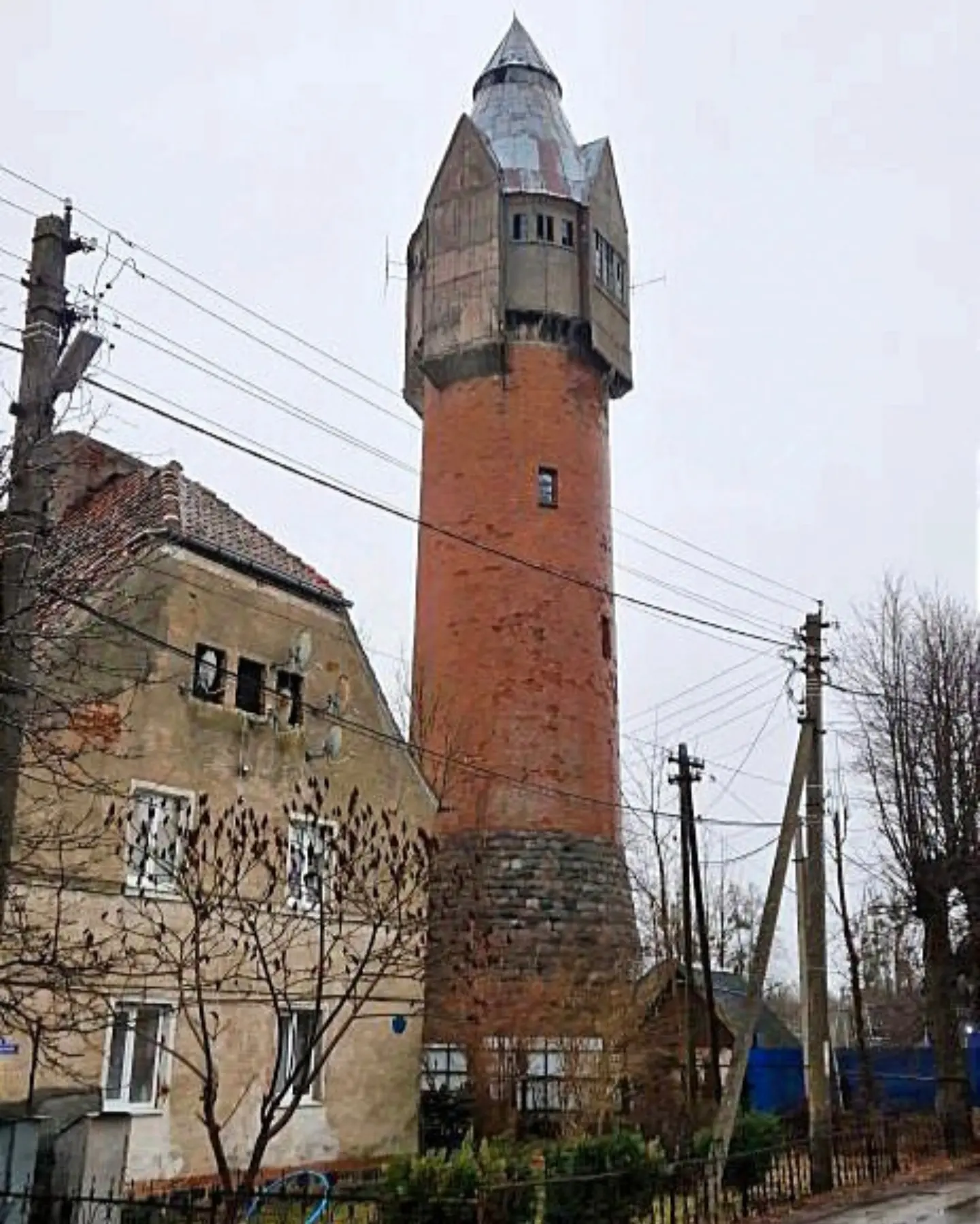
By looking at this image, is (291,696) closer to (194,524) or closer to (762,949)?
(194,524)

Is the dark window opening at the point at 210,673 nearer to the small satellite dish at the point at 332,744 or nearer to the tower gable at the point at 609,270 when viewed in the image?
the small satellite dish at the point at 332,744

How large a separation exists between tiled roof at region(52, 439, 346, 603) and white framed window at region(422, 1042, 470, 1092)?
9.04m

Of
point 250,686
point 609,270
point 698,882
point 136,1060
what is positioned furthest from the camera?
point 609,270

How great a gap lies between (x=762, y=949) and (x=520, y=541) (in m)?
13.3

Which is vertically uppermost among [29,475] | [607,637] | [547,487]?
[547,487]

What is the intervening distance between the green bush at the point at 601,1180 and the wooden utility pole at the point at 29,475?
626cm

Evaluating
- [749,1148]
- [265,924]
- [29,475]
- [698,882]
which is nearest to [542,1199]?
[749,1148]

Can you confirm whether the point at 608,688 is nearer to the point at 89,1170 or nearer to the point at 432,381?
the point at 432,381

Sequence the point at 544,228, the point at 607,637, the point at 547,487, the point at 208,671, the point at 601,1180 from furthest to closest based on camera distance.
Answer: the point at 544,228, the point at 547,487, the point at 607,637, the point at 208,671, the point at 601,1180

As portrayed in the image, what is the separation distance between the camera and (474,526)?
29.3 m

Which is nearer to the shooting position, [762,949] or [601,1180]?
[601,1180]

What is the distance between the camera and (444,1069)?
24.2 metres

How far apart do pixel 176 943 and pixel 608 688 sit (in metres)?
14.5

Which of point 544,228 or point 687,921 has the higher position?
point 544,228
